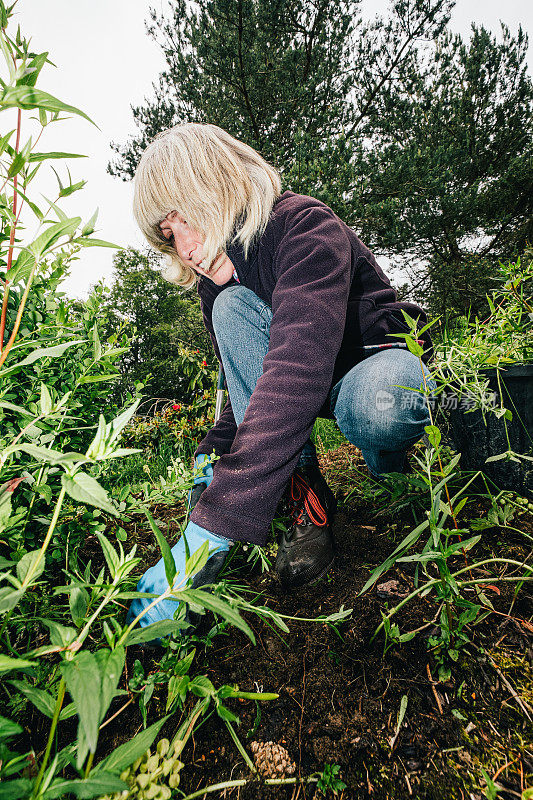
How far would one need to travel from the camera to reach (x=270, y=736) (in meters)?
0.72

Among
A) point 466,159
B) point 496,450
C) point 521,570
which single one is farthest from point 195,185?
point 466,159

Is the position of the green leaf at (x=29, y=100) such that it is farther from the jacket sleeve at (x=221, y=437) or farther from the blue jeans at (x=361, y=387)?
the jacket sleeve at (x=221, y=437)

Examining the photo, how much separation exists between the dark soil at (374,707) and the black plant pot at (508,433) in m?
0.27

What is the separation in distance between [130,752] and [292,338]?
86 cm

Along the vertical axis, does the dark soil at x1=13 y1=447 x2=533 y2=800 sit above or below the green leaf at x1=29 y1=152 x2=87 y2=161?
below

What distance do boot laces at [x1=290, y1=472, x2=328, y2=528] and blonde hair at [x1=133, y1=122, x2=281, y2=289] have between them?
0.89 metres

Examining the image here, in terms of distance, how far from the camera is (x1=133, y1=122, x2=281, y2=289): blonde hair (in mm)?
1412

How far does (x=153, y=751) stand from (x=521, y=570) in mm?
902

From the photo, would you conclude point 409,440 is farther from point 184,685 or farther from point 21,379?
point 21,379

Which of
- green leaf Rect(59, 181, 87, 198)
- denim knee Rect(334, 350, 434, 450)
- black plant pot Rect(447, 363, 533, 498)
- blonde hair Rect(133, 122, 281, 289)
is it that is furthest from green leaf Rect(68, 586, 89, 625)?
blonde hair Rect(133, 122, 281, 289)

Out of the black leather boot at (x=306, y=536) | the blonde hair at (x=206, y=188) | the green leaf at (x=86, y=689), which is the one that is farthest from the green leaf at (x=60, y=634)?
the blonde hair at (x=206, y=188)

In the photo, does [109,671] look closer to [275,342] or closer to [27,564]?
[27,564]

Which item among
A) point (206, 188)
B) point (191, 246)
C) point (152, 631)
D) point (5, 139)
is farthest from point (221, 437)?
point (5, 139)
